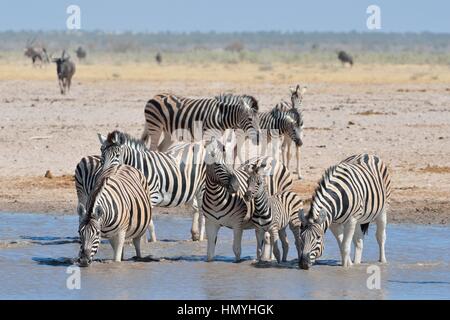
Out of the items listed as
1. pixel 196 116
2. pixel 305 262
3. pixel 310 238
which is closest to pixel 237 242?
pixel 305 262

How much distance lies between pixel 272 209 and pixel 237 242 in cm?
47

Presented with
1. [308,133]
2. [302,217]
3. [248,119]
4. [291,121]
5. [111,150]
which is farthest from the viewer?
[308,133]

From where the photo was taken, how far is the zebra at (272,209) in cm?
1010

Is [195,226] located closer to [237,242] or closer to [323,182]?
[237,242]

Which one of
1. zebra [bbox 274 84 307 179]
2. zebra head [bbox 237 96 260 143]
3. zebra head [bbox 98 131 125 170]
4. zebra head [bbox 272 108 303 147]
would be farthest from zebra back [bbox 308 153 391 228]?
zebra head [bbox 272 108 303 147]

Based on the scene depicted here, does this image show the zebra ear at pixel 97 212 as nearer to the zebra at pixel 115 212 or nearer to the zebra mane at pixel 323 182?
the zebra at pixel 115 212

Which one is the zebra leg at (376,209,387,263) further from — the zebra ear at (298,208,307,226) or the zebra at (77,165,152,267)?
the zebra at (77,165,152,267)

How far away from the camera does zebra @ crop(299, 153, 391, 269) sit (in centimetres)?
979

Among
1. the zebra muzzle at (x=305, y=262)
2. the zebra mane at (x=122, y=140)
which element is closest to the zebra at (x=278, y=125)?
the zebra mane at (x=122, y=140)

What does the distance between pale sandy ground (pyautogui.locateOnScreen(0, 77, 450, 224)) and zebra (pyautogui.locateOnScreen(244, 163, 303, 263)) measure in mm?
2944

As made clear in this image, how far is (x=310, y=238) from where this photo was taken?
9.76 metres

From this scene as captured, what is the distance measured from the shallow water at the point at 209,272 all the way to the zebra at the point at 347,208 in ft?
0.75

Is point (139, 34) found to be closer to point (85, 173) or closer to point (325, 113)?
point (325, 113)

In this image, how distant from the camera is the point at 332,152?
1766cm
